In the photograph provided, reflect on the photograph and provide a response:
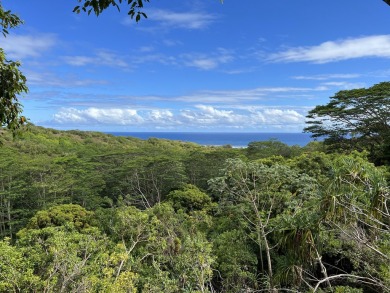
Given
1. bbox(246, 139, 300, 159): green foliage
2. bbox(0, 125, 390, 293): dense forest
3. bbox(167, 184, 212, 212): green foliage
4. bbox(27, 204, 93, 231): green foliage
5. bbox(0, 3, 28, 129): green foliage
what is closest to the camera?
bbox(0, 3, 28, 129): green foliage

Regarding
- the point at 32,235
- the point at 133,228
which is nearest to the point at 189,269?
the point at 133,228

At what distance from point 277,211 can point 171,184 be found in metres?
11.7

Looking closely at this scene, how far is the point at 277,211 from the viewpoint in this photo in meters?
12.0

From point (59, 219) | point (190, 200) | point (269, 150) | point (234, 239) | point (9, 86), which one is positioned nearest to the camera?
point (9, 86)

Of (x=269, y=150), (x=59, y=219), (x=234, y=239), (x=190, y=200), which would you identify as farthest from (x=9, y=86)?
(x=269, y=150)

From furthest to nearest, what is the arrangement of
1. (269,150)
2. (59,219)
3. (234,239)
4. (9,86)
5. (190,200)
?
(269,150) → (190,200) → (59,219) → (234,239) → (9,86)

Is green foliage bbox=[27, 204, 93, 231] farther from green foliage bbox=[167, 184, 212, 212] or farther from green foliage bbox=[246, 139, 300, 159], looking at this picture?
green foliage bbox=[246, 139, 300, 159]

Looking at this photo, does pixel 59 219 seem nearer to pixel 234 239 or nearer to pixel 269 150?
pixel 234 239

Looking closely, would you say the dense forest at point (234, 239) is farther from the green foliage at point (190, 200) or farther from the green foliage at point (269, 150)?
the green foliage at point (269, 150)

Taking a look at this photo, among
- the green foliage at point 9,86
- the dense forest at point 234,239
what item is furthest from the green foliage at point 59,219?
the green foliage at point 9,86

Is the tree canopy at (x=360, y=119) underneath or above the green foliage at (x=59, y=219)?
above

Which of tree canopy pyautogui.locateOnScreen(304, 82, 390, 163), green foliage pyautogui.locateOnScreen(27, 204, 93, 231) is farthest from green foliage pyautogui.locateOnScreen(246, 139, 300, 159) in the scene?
green foliage pyautogui.locateOnScreen(27, 204, 93, 231)

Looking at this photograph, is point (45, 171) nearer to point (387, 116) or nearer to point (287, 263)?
point (287, 263)

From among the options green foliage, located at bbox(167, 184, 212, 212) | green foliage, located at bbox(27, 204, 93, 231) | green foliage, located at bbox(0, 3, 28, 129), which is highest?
green foliage, located at bbox(0, 3, 28, 129)
